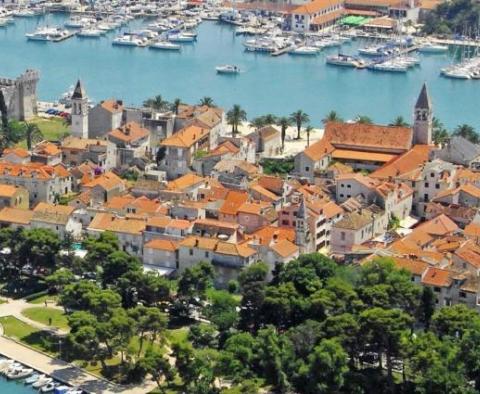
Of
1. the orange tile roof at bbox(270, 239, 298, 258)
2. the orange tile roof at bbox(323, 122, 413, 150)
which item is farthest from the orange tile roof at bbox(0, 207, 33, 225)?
the orange tile roof at bbox(323, 122, 413, 150)

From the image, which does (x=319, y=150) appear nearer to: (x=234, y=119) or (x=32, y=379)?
(x=234, y=119)

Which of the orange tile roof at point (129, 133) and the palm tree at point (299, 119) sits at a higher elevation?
the orange tile roof at point (129, 133)

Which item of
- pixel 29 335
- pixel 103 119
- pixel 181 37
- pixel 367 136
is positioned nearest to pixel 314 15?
pixel 181 37

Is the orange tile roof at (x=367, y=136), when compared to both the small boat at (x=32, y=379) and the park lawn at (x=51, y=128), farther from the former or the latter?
the small boat at (x=32, y=379)

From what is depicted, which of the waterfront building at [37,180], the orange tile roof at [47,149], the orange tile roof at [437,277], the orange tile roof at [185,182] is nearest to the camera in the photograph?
the orange tile roof at [437,277]

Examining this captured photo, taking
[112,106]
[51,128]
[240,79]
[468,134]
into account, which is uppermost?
[112,106]

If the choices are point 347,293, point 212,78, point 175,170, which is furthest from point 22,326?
point 212,78

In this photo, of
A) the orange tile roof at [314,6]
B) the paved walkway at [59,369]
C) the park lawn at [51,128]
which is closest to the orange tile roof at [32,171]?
the park lawn at [51,128]
